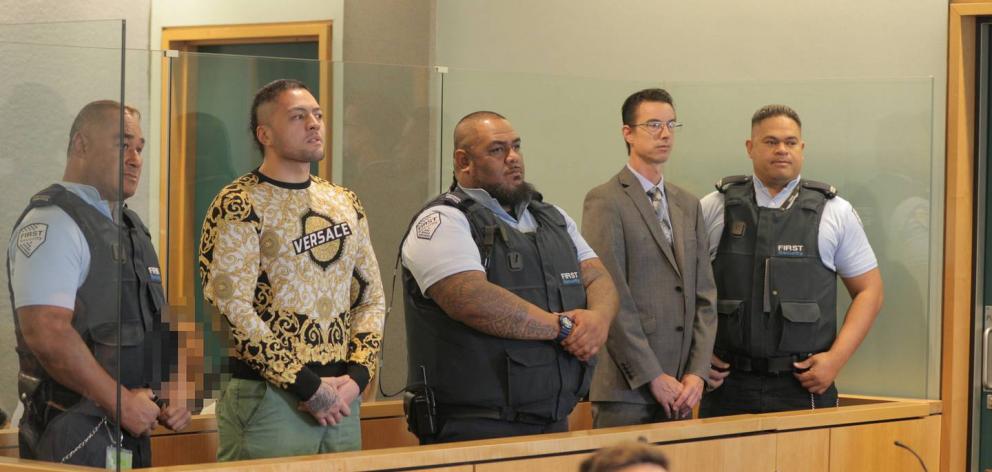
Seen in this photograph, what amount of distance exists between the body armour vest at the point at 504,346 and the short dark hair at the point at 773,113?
128cm

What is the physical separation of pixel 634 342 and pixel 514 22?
2228 millimetres

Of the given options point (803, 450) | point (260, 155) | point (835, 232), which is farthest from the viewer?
point (835, 232)

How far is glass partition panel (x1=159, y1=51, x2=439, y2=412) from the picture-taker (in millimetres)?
3709

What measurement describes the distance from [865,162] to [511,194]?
1.69m

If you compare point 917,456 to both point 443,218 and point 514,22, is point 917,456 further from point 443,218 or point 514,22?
point 514,22

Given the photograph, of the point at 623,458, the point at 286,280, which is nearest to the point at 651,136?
the point at 286,280

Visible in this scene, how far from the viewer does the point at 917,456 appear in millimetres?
4816

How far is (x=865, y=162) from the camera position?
5137mm

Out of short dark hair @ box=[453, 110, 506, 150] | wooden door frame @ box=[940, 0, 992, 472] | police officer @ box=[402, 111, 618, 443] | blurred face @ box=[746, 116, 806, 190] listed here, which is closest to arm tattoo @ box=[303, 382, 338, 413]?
police officer @ box=[402, 111, 618, 443]

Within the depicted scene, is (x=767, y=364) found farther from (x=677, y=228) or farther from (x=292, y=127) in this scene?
(x=292, y=127)

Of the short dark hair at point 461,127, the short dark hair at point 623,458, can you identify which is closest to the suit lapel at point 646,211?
the short dark hair at point 461,127

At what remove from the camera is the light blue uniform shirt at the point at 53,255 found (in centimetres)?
315

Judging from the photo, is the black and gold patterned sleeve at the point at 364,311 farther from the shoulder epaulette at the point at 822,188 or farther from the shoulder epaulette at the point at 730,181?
the shoulder epaulette at the point at 822,188

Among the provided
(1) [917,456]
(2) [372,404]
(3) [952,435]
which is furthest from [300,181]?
(3) [952,435]
